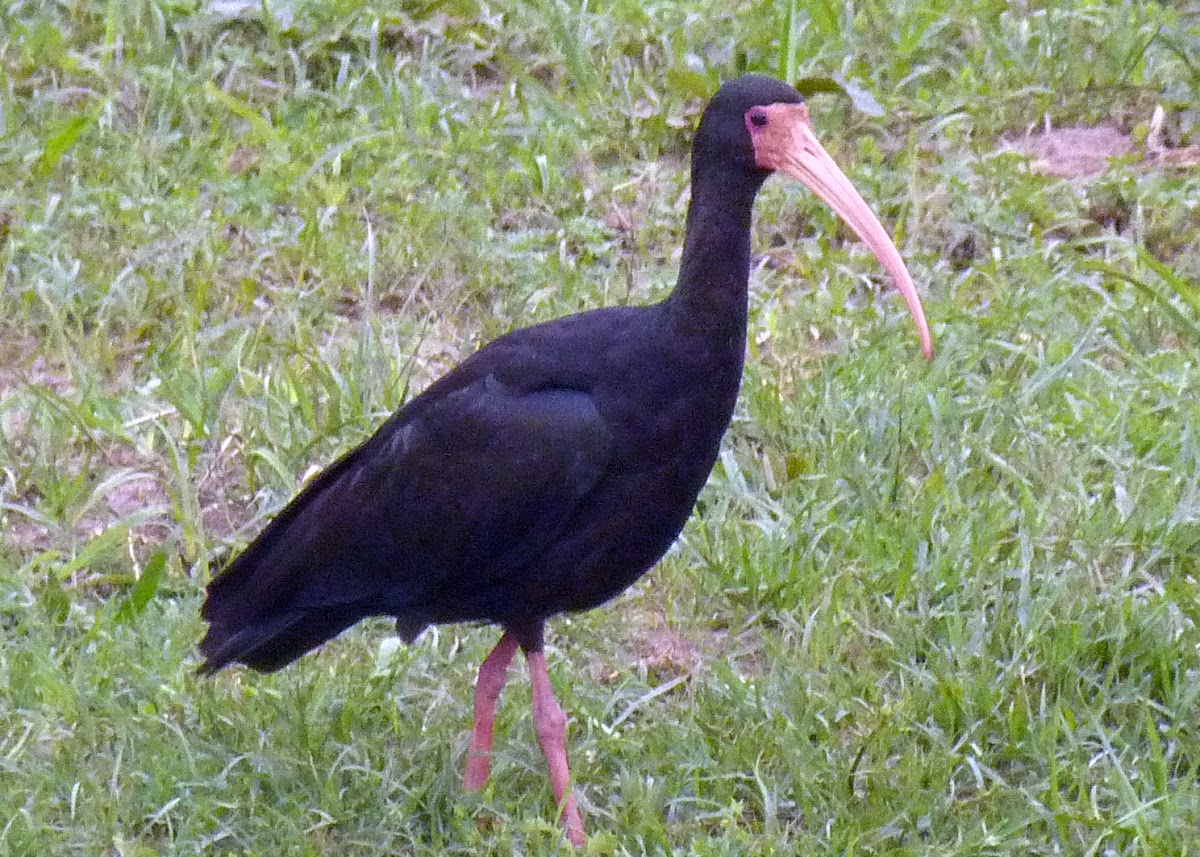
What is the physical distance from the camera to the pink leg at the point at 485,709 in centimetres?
406

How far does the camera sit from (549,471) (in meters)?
3.77

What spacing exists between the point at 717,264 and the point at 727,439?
4.90 feet

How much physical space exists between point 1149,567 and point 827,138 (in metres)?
2.46

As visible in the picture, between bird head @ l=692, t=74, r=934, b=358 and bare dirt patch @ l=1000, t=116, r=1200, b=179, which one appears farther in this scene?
bare dirt patch @ l=1000, t=116, r=1200, b=179

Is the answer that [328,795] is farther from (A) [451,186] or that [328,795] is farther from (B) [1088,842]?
(A) [451,186]

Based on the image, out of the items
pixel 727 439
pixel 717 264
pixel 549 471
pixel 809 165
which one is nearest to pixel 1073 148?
pixel 727 439

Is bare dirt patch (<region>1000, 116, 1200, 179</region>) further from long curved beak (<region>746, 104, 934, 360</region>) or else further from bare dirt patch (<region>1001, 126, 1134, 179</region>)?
long curved beak (<region>746, 104, 934, 360</region>)

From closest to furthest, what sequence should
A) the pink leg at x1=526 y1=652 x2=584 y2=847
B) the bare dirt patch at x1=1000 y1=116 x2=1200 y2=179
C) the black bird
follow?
the black bird
the pink leg at x1=526 y1=652 x2=584 y2=847
the bare dirt patch at x1=1000 y1=116 x2=1200 y2=179

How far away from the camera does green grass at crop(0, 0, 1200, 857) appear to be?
406 centimetres

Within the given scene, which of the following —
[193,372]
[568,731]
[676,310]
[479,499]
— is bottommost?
[568,731]

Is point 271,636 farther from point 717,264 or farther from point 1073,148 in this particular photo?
point 1073,148

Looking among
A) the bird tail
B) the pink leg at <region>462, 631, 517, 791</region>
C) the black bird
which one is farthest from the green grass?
the black bird

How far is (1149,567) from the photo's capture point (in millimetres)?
4621

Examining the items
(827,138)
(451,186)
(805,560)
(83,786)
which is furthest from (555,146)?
(83,786)
